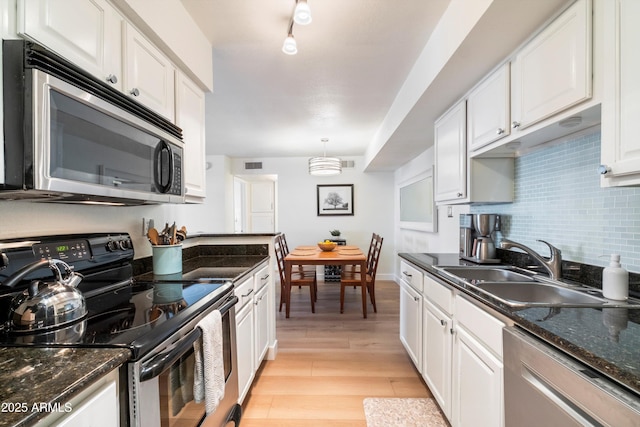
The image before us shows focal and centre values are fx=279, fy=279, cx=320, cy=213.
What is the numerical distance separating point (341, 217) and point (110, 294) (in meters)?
4.34

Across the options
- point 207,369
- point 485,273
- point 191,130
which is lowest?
point 207,369

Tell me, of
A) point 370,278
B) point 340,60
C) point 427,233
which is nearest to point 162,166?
point 340,60

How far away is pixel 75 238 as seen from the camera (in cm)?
122

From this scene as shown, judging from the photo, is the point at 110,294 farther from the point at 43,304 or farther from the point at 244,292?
the point at 244,292

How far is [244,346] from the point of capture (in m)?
1.75

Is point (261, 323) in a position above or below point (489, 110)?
below

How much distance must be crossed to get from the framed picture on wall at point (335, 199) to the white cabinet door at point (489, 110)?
11.4ft

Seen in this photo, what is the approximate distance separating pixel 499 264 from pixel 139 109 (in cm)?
231

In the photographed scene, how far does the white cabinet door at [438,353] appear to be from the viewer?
5.05 feet

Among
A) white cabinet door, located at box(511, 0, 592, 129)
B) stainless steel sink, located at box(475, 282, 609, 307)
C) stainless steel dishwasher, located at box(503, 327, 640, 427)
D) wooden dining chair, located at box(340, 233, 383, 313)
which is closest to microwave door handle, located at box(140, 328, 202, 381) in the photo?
stainless steel dishwasher, located at box(503, 327, 640, 427)

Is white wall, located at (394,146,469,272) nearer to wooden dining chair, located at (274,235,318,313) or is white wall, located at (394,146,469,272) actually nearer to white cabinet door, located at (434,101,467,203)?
white cabinet door, located at (434,101,467,203)

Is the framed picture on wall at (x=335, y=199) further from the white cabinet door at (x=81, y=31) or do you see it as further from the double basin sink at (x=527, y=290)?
the white cabinet door at (x=81, y=31)

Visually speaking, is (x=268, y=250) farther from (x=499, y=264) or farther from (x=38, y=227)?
(x=499, y=264)

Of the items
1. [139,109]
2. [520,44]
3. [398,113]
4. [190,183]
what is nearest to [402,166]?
[398,113]
